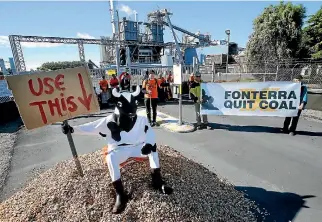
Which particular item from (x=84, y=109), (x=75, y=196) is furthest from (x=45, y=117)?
(x=75, y=196)

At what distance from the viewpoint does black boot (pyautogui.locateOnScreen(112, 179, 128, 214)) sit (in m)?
2.78

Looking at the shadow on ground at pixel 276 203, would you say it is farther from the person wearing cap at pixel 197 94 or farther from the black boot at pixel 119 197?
the person wearing cap at pixel 197 94

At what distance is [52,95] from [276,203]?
376cm

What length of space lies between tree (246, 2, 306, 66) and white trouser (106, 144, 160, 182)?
17.1 meters

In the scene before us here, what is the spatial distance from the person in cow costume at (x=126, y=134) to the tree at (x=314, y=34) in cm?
1874

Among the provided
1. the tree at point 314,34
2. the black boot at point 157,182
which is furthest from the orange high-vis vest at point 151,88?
the tree at point 314,34

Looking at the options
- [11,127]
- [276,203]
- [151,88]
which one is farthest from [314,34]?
[11,127]

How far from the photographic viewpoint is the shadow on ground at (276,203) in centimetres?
319

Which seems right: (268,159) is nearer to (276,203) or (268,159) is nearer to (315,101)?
(276,203)

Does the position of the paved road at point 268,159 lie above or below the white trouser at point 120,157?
below

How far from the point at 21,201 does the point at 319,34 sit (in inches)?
867

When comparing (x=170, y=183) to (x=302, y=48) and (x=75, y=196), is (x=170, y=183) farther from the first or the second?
(x=302, y=48)

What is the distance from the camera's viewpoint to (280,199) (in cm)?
361

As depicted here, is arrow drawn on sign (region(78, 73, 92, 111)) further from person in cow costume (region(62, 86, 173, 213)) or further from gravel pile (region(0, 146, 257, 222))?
gravel pile (region(0, 146, 257, 222))
